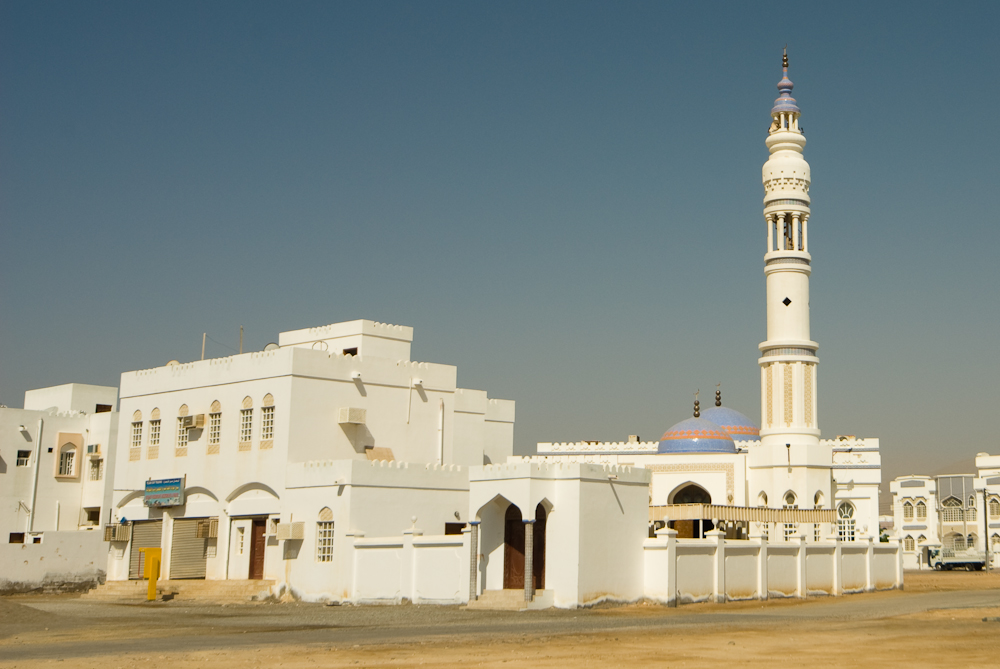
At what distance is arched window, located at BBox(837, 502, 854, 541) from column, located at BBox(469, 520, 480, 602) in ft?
87.6

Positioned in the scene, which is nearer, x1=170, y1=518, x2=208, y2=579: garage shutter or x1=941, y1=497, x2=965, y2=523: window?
x1=170, y1=518, x2=208, y2=579: garage shutter

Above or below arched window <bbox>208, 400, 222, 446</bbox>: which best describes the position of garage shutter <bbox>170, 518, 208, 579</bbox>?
below

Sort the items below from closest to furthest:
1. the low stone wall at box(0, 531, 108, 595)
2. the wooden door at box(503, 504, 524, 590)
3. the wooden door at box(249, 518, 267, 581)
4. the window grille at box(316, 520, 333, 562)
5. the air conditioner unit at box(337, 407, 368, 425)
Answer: the wooden door at box(503, 504, 524, 590), the window grille at box(316, 520, 333, 562), the wooden door at box(249, 518, 267, 581), the air conditioner unit at box(337, 407, 368, 425), the low stone wall at box(0, 531, 108, 595)

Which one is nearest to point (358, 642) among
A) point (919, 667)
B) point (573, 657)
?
point (573, 657)

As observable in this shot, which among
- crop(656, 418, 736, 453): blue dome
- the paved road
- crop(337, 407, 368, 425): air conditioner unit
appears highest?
crop(656, 418, 736, 453): blue dome

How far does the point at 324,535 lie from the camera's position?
32.4m

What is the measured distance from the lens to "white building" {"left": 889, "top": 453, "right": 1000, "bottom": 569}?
76.5 meters

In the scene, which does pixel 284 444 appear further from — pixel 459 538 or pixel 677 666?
pixel 677 666

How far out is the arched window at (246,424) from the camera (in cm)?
3566

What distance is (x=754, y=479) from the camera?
47.5m

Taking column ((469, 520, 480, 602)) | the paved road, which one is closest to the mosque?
column ((469, 520, 480, 602))

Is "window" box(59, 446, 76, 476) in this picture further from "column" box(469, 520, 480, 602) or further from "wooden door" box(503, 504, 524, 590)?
"column" box(469, 520, 480, 602)

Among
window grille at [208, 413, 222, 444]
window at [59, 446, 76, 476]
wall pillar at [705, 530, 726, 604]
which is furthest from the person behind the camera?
window at [59, 446, 76, 476]

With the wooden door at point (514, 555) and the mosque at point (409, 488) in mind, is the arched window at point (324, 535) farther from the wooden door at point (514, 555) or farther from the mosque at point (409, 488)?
the wooden door at point (514, 555)
